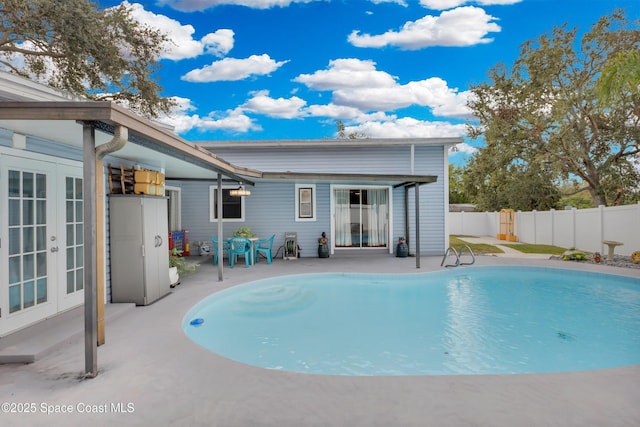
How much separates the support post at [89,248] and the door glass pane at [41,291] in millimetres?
1782

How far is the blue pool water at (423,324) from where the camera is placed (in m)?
3.96

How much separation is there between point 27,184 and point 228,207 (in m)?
6.66

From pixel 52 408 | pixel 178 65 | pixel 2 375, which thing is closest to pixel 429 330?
pixel 52 408

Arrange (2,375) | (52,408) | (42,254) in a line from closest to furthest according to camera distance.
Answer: (52,408) < (2,375) < (42,254)

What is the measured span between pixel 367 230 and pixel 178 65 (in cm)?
→ 1693

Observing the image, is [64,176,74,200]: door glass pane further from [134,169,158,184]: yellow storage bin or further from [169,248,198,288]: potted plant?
[169,248,198,288]: potted plant

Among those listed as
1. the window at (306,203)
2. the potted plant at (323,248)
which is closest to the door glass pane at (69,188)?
the window at (306,203)

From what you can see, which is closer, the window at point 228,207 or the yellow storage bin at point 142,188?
the yellow storage bin at point 142,188

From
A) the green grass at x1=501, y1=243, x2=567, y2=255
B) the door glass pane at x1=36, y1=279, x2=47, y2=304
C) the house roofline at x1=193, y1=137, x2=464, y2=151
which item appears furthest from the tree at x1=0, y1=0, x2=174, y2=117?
the green grass at x1=501, y1=243, x2=567, y2=255

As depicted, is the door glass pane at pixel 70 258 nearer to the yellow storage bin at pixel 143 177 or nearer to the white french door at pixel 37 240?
the white french door at pixel 37 240

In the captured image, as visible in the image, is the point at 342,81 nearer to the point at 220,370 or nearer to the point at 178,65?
the point at 178,65

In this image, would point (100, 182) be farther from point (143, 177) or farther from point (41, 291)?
point (143, 177)

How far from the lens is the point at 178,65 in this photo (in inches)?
842

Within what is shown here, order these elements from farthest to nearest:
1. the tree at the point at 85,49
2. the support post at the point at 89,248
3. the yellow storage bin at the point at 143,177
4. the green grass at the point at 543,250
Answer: the green grass at the point at 543,250
the tree at the point at 85,49
the yellow storage bin at the point at 143,177
the support post at the point at 89,248
